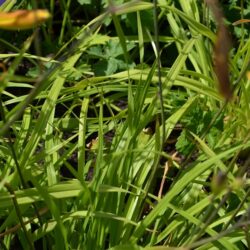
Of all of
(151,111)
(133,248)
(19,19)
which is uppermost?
(19,19)

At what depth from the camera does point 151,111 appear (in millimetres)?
1651

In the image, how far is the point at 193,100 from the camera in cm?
187

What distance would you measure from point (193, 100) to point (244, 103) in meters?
0.22

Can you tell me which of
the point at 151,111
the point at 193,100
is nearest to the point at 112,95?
the point at 193,100

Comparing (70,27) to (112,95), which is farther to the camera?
(70,27)

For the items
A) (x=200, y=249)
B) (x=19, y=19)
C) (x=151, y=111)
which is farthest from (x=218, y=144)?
(x=19, y=19)

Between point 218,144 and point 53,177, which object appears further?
point 218,144

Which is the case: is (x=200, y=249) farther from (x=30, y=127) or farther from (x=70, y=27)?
(x=70, y=27)

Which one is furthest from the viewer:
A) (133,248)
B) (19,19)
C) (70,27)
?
(70,27)

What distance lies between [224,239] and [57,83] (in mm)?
624

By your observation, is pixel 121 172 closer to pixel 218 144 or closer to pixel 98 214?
pixel 98 214

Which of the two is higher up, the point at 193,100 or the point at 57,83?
the point at 57,83

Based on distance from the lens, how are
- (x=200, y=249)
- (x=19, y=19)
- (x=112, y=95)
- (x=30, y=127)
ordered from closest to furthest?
(x=19, y=19) < (x=200, y=249) < (x=30, y=127) < (x=112, y=95)

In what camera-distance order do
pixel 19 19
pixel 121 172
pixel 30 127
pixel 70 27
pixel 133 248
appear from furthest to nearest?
pixel 70 27
pixel 30 127
pixel 121 172
pixel 133 248
pixel 19 19
